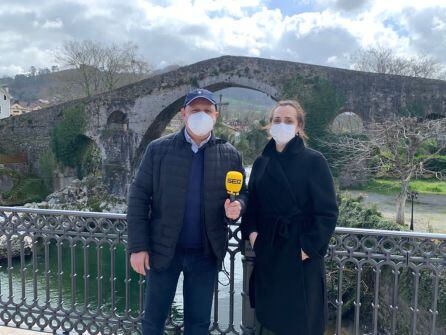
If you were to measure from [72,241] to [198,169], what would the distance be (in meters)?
1.43

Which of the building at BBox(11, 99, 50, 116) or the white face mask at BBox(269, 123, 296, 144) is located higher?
the building at BBox(11, 99, 50, 116)

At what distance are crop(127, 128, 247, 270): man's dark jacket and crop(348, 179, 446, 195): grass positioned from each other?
580 inches

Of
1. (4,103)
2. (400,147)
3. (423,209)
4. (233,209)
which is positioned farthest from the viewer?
(4,103)

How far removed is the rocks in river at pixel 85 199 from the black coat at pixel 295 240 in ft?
57.0

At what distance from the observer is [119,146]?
20469 mm

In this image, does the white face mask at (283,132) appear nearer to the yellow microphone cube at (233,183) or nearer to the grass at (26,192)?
the yellow microphone cube at (233,183)

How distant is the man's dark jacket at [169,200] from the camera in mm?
2447

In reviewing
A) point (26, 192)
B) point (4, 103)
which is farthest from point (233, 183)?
point (4, 103)

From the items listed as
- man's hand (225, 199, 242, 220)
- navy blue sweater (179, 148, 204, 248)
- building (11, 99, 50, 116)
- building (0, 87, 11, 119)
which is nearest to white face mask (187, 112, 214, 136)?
navy blue sweater (179, 148, 204, 248)

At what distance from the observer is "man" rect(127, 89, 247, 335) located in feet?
8.05

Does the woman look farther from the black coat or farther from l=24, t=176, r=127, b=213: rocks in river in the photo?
l=24, t=176, r=127, b=213: rocks in river

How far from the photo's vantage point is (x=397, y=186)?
54.9 feet

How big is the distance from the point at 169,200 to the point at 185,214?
13 centimetres

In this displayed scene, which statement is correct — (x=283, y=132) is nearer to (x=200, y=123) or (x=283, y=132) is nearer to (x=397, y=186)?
(x=200, y=123)
